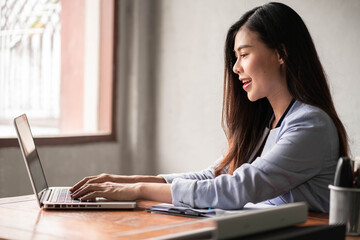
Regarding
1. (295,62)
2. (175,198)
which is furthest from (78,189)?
(295,62)

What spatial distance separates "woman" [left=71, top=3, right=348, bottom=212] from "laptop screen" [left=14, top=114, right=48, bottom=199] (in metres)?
0.13

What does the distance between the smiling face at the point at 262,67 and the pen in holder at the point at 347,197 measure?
0.69 metres

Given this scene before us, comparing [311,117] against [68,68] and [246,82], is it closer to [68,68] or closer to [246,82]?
[246,82]

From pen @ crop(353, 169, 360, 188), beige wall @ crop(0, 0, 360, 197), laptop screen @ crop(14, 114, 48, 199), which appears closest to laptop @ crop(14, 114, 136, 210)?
laptop screen @ crop(14, 114, 48, 199)

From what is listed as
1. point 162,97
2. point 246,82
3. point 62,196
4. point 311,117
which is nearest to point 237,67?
point 246,82

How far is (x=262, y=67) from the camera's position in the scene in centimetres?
211

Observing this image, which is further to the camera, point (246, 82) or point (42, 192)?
point (246, 82)

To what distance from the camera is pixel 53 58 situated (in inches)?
175

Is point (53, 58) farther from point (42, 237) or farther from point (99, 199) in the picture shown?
point (42, 237)

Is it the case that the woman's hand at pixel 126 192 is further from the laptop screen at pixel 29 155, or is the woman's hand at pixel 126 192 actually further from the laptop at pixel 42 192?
the laptop screen at pixel 29 155

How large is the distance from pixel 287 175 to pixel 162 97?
9.16ft

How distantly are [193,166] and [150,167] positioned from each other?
463 mm

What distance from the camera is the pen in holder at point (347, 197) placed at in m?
1.43

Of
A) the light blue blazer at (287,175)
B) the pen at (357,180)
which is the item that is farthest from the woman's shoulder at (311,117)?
the pen at (357,180)
